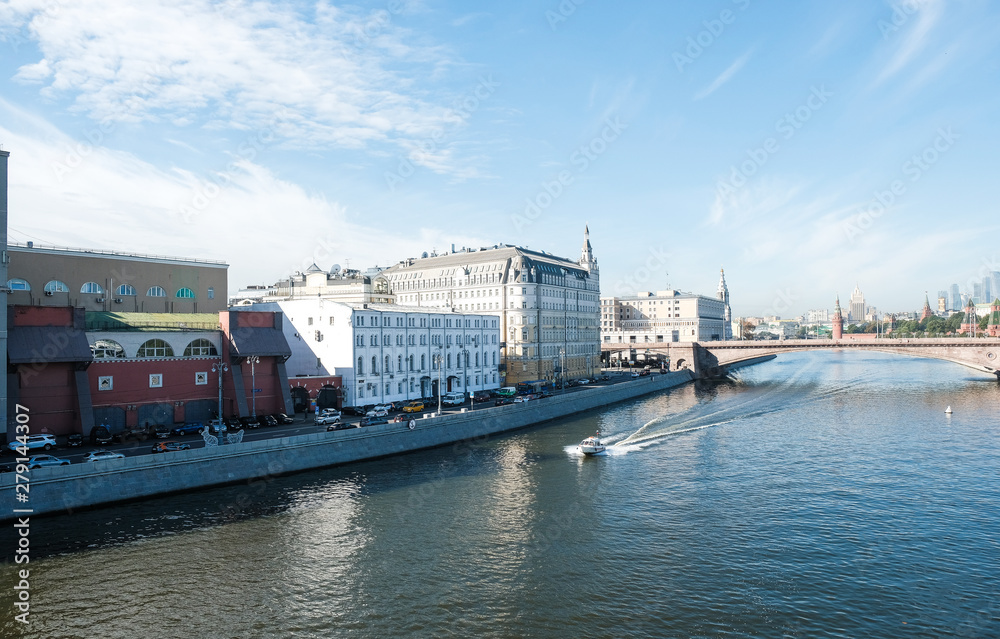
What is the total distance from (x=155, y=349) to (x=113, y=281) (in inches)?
441

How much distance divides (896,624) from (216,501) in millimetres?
30144

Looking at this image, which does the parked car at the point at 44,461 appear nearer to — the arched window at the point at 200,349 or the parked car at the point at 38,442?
the parked car at the point at 38,442

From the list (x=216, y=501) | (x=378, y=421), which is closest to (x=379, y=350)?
(x=378, y=421)

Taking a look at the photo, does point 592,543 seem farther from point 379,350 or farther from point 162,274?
→ point 162,274

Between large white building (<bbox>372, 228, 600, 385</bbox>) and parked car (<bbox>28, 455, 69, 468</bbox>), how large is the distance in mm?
52883

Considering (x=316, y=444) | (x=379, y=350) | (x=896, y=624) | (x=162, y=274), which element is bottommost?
(x=896, y=624)

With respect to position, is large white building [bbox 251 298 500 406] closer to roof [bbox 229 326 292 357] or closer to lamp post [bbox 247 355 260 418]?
roof [bbox 229 326 292 357]

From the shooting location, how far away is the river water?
20.5 m

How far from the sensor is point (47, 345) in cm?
4159

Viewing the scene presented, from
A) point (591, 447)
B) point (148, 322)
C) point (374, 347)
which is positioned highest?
point (148, 322)

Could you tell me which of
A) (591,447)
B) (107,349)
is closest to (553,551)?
(591,447)

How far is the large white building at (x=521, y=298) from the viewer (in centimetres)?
9050

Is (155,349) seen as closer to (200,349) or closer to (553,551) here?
(200,349)

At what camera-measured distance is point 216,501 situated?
109ft
